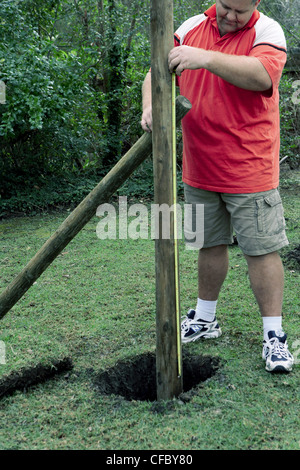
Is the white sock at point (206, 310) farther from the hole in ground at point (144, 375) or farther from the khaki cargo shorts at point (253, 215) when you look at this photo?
the khaki cargo shorts at point (253, 215)

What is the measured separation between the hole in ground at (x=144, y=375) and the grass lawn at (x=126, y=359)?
37 mm

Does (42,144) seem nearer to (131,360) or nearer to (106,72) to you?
(106,72)

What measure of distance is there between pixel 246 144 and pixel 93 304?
1.86m

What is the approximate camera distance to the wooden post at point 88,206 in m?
2.48

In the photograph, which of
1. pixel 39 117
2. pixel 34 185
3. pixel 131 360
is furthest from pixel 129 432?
pixel 34 185

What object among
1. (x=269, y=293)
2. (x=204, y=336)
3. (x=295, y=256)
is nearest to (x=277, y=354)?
(x=269, y=293)

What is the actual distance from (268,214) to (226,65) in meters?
0.86

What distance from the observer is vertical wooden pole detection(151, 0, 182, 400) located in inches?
90.7

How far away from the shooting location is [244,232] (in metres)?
2.84

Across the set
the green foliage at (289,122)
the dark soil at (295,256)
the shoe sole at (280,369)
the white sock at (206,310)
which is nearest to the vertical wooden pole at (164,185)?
the shoe sole at (280,369)

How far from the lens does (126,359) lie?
9.75 ft

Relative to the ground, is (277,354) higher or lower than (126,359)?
higher

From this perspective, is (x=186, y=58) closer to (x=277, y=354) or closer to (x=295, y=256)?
(x=277, y=354)

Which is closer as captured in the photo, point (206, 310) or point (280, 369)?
point (280, 369)
